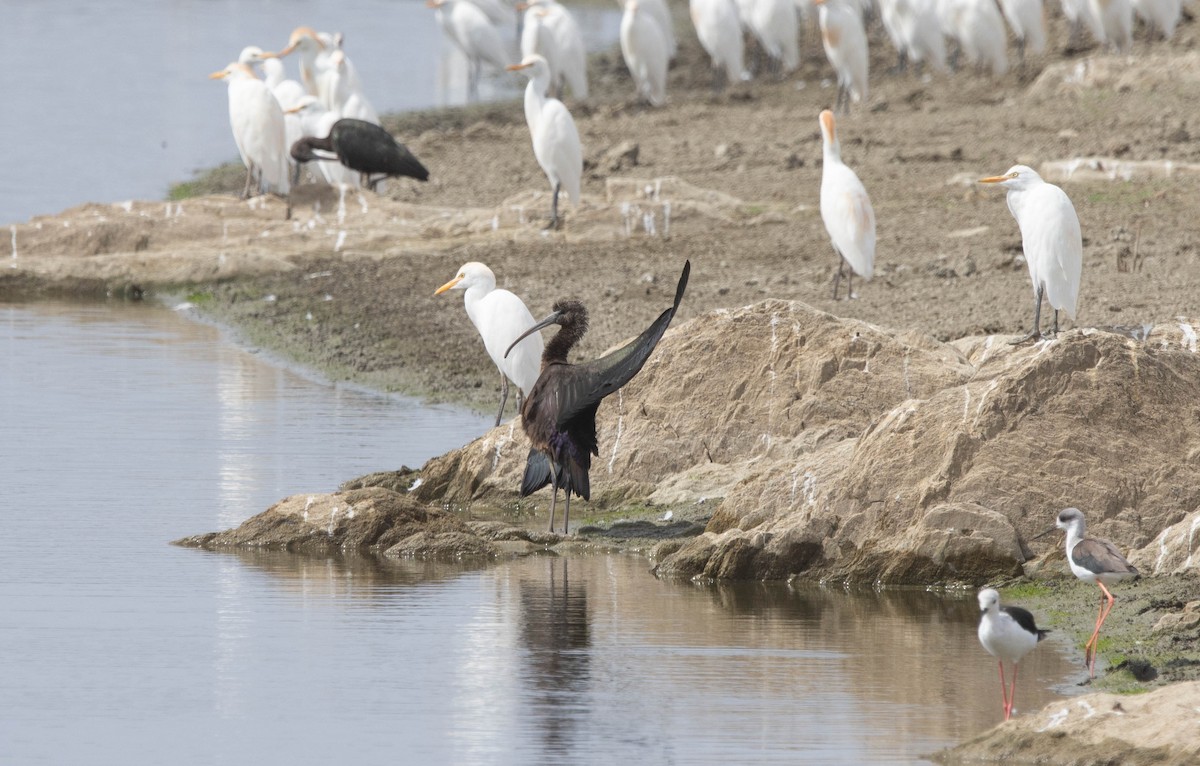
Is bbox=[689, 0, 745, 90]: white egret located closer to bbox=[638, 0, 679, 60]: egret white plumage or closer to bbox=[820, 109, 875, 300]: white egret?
bbox=[638, 0, 679, 60]: egret white plumage

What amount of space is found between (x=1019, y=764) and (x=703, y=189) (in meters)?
13.7

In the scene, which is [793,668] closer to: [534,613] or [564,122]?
[534,613]

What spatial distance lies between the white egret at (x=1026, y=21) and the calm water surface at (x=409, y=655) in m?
21.1

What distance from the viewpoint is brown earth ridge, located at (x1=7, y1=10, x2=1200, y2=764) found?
841 cm

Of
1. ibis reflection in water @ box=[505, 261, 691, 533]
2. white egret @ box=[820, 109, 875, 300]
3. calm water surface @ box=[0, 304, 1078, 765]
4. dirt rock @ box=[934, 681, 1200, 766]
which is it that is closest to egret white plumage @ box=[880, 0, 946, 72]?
white egret @ box=[820, 109, 875, 300]

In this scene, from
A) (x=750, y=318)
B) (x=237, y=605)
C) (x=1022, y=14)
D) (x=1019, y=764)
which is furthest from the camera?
(x=1022, y=14)

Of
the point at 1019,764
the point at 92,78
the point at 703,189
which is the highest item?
the point at 92,78

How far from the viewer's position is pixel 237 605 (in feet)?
26.1

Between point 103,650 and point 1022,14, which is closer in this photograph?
point 103,650

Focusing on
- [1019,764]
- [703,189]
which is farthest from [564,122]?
[1019,764]

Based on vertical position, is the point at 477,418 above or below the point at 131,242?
below

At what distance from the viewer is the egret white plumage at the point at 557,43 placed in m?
28.7

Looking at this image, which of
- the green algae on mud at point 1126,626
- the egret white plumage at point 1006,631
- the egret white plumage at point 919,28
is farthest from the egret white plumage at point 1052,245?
the egret white plumage at point 919,28

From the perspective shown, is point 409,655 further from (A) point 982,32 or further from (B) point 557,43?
(A) point 982,32
